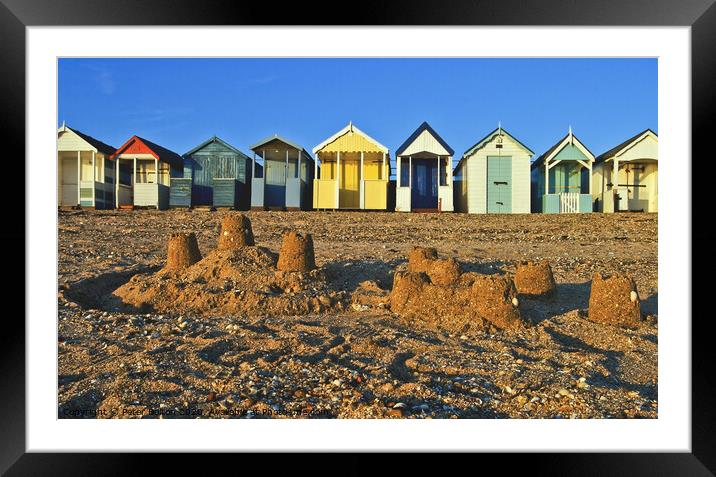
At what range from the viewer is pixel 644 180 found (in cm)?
1542

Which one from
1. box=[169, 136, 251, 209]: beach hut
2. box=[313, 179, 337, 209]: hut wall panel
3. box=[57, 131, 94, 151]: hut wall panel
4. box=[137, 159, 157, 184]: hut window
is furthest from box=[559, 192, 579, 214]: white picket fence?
box=[57, 131, 94, 151]: hut wall panel

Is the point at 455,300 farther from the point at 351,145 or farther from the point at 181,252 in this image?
the point at 351,145

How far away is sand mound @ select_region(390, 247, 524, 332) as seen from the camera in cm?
683

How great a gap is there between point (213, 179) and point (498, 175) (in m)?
8.68

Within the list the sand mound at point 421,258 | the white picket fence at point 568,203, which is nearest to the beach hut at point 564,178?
the white picket fence at point 568,203

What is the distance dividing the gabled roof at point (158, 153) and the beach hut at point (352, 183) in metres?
4.86

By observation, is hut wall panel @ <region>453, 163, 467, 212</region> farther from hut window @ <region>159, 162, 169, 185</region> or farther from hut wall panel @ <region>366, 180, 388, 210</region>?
hut window @ <region>159, 162, 169, 185</region>

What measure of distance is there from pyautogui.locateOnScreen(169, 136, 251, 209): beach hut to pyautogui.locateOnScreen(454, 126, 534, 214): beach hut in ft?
23.2

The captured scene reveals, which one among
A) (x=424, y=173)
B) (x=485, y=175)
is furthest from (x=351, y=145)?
(x=485, y=175)
